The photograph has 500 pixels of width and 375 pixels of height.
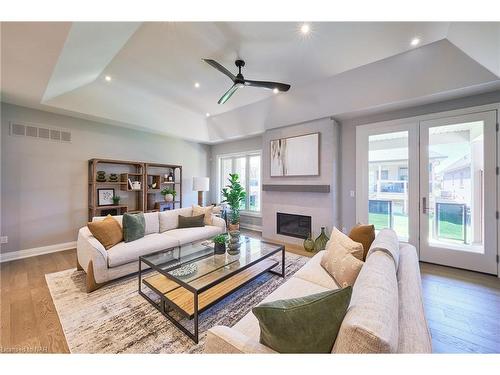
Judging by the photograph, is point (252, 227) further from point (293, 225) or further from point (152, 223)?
point (152, 223)

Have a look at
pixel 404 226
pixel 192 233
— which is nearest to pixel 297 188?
pixel 404 226

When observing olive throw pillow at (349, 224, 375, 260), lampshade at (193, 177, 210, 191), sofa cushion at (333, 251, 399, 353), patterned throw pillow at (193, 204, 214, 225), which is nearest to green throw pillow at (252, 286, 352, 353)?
sofa cushion at (333, 251, 399, 353)

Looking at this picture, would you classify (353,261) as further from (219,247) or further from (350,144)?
(350,144)

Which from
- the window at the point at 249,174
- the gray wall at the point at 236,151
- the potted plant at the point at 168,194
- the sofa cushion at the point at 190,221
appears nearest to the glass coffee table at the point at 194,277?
the sofa cushion at the point at 190,221

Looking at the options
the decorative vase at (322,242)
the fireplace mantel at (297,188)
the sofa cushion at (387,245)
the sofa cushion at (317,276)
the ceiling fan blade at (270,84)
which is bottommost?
the decorative vase at (322,242)

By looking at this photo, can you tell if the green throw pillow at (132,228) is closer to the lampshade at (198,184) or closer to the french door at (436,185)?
the lampshade at (198,184)

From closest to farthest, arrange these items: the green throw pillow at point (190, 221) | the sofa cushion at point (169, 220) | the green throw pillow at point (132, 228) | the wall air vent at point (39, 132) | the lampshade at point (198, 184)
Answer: the green throw pillow at point (132, 228)
the wall air vent at point (39, 132)
the sofa cushion at point (169, 220)
the green throw pillow at point (190, 221)
the lampshade at point (198, 184)

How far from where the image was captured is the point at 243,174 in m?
5.83

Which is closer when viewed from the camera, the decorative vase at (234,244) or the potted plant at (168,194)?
the decorative vase at (234,244)

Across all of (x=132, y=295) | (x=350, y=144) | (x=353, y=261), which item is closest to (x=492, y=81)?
(x=350, y=144)

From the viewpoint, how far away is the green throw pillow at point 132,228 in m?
2.81

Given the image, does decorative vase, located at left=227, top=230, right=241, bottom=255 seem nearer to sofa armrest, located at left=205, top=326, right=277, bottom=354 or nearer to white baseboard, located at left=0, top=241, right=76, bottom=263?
sofa armrest, located at left=205, top=326, right=277, bottom=354

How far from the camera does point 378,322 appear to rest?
734mm

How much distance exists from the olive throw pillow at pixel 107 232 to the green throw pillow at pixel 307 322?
8.40ft
